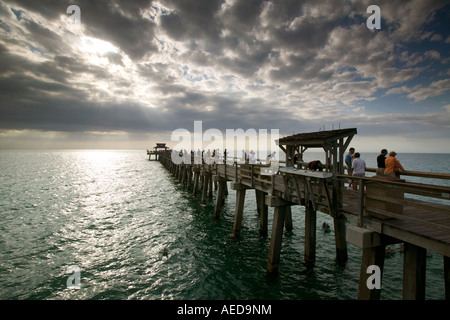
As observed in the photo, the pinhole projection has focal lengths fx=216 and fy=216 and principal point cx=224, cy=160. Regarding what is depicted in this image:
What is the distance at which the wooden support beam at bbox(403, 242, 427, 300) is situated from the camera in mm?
4734

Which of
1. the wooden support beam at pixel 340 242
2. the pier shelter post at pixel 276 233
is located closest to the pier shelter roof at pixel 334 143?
the pier shelter post at pixel 276 233

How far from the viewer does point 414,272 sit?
4793 millimetres

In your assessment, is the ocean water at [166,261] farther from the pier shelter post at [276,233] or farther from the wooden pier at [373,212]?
the wooden pier at [373,212]

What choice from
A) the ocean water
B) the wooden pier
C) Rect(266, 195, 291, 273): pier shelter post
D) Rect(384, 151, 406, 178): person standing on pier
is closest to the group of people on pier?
Rect(384, 151, 406, 178): person standing on pier

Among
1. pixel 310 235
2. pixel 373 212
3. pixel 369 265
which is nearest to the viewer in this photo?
pixel 369 265

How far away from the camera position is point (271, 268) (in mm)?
8984

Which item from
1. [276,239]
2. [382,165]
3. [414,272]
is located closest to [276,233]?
[276,239]

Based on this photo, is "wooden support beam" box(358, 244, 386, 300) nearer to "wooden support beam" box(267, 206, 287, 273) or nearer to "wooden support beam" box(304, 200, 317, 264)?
"wooden support beam" box(267, 206, 287, 273)

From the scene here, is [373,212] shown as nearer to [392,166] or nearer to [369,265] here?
[369,265]

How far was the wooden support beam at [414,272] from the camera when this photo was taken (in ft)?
15.5

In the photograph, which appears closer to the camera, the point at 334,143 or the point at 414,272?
the point at 414,272

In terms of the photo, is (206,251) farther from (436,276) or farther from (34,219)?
(34,219)
